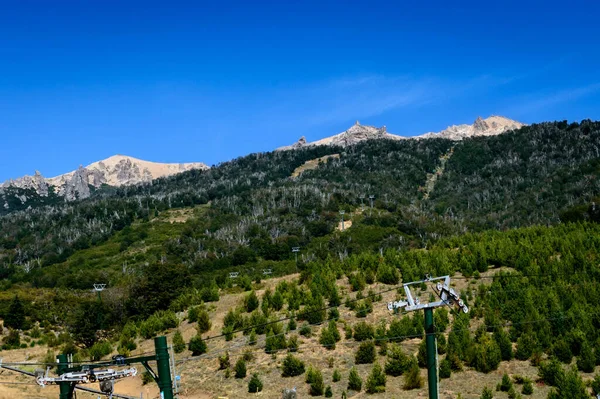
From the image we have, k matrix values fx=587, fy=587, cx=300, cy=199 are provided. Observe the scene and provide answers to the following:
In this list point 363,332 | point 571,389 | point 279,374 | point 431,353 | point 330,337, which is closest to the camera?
point 431,353

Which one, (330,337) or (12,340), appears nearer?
(330,337)

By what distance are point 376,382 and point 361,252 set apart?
43197mm

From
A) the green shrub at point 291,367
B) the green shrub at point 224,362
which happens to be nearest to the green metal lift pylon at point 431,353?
the green shrub at point 291,367

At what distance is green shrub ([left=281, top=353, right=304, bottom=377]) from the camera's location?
3152cm

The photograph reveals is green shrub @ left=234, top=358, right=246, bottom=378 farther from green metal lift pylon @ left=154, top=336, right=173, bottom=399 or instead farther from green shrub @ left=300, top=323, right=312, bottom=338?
green metal lift pylon @ left=154, top=336, right=173, bottom=399

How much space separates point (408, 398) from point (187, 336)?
18.8 m

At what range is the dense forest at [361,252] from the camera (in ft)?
110

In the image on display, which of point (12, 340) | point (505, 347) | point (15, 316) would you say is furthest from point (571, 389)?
point (15, 316)

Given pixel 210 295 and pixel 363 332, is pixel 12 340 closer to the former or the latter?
pixel 210 295

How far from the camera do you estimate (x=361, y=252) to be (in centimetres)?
7094

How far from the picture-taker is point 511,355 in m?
30.1

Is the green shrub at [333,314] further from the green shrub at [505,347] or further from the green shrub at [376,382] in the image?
the green shrub at [505,347]

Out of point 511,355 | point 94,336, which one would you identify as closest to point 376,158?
point 94,336

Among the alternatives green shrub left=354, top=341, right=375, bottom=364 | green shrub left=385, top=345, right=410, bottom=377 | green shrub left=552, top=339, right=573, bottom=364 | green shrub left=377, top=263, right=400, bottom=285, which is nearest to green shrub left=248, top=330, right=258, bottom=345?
green shrub left=354, top=341, right=375, bottom=364
